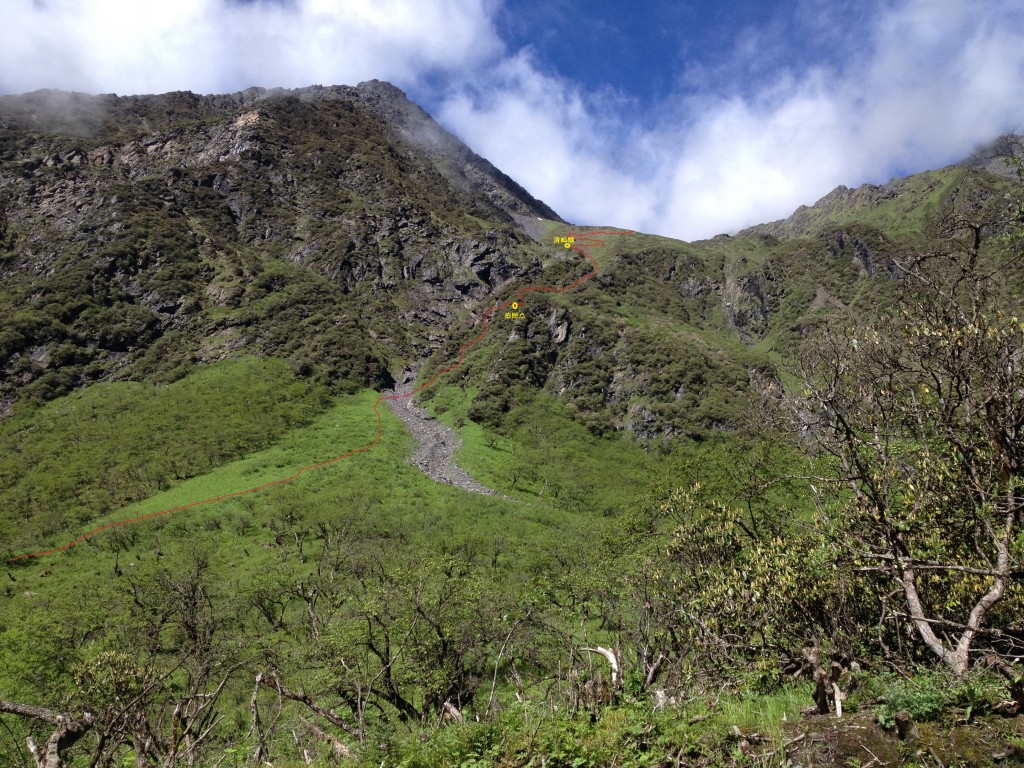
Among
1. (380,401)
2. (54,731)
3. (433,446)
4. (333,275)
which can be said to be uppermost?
(333,275)

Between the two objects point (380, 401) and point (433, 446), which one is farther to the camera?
point (380, 401)

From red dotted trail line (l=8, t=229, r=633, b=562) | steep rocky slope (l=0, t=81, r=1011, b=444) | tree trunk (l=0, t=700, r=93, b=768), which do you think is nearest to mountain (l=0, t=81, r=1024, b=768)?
tree trunk (l=0, t=700, r=93, b=768)

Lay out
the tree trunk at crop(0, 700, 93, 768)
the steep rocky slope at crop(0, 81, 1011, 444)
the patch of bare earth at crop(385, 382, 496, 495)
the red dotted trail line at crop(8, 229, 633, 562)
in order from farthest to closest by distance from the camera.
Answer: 1. the steep rocky slope at crop(0, 81, 1011, 444)
2. the patch of bare earth at crop(385, 382, 496, 495)
3. the red dotted trail line at crop(8, 229, 633, 562)
4. the tree trunk at crop(0, 700, 93, 768)

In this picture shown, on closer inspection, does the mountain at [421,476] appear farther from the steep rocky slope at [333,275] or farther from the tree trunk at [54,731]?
the steep rocky slope at [333,275]

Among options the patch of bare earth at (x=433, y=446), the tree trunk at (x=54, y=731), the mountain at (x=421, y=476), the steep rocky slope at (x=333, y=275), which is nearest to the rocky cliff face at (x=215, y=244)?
the steep rocky slope at (x=333, y=275)

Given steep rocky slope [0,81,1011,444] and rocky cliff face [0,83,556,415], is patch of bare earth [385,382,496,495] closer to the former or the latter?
steep rocky slope [0,81,1011,444]

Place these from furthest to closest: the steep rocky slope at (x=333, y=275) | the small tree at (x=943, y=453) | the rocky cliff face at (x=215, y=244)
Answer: the rocky cliff face at (x=215, y=244) < the steep rocky slope at (x=333, y=275) < the small tree at (x=943, y=453)

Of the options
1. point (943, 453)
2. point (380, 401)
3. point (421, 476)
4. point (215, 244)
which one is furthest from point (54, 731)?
point (215, 244)

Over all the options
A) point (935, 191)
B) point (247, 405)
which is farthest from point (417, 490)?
point (935, 191)

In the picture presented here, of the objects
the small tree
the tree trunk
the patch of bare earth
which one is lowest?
the patch of bare earth

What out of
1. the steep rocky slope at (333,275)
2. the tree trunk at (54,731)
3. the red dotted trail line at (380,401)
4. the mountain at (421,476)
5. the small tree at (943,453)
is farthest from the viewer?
the steep rocky slope at (333,275)

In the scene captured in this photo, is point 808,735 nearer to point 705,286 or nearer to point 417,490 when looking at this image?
point 417,490

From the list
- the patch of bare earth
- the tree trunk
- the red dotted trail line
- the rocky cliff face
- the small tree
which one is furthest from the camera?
the rocky cliff face

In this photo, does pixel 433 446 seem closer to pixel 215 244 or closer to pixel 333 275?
pixel 333 275
